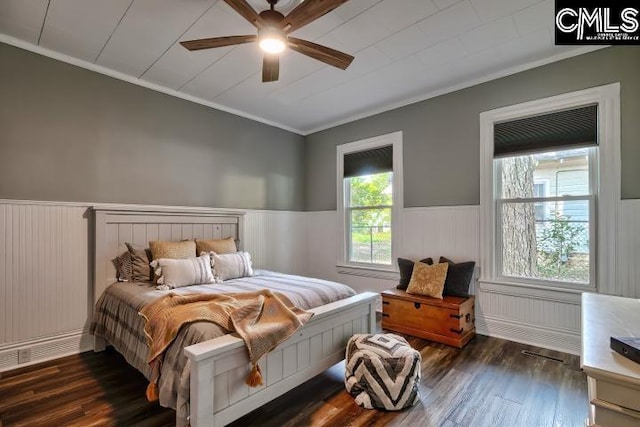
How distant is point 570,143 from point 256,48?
302 cm

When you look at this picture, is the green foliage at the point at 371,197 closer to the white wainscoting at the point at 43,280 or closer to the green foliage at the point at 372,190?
the green foliage at the point at 372,190

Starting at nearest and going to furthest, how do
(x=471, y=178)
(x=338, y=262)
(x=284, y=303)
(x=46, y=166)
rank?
(x=284, y=303)
(x=46, y=166)
(x=471, y=178)
(x=338, y=262)

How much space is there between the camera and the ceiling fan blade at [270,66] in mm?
2292

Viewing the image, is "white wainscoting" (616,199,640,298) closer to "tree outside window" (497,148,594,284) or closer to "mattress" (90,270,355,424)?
"tree outside window" (497,148,594,284)

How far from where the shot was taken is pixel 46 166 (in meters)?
2.76

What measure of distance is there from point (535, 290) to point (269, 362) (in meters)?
2.68

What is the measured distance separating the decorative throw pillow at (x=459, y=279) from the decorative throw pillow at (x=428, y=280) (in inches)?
3.2

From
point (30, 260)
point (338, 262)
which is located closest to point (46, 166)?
A: point (30, 260)

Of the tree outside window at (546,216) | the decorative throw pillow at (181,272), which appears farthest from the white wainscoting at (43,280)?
the tree outside window at (546,216)

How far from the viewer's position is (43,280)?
8.90ft

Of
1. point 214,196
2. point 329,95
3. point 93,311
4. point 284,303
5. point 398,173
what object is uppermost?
point 329,95

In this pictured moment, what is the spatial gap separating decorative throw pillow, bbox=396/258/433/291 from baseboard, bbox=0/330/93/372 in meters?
3.25

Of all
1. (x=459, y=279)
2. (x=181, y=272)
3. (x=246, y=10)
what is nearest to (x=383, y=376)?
(x=459, y=279)

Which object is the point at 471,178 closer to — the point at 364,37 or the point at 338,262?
the point at 364,37
